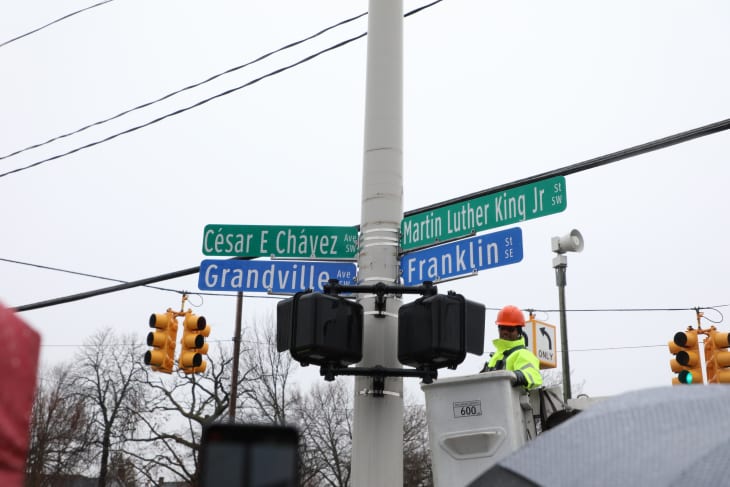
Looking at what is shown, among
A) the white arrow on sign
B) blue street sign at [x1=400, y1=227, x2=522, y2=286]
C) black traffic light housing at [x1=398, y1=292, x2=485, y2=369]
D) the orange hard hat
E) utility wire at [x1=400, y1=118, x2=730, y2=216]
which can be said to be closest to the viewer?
black traffic light housing at [x1=398, y1=292, x2=485, y2=369]

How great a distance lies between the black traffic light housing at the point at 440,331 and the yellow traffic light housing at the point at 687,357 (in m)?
11.8

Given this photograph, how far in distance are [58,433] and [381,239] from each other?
4212 centimetres

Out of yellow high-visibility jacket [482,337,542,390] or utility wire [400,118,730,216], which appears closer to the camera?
yellow high-visibility jacket [482,337,542,390]

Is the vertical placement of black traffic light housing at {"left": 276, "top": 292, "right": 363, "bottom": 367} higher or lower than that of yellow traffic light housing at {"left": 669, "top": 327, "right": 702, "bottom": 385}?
lower

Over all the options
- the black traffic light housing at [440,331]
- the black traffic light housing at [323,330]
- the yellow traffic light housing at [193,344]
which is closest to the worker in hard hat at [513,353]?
the black traffic light housing at [440,331]

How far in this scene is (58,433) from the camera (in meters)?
44.6

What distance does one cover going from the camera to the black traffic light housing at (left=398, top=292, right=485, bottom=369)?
5988mm

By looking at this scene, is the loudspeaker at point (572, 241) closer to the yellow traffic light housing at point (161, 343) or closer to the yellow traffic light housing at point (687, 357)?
the yellow traffic light housing at point (687, 357)

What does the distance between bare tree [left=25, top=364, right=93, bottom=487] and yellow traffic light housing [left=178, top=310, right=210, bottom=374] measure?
84.0 feet

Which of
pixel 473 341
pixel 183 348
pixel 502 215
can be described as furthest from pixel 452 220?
pixel 183 348

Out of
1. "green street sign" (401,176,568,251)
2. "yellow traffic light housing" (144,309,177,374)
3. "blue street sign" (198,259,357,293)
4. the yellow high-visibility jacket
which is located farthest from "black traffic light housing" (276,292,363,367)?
"yellow traffic light housing" (144,309,177,374)

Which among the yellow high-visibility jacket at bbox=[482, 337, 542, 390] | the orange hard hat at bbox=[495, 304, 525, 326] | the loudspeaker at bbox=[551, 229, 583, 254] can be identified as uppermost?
the loudspeaker at bbox=[551, 229, 583, 254]

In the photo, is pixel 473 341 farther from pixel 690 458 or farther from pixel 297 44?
pixel 297 44

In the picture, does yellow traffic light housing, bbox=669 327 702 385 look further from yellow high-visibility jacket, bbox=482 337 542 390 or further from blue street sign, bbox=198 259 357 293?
blue street sign, bbox=198 259 357 293
